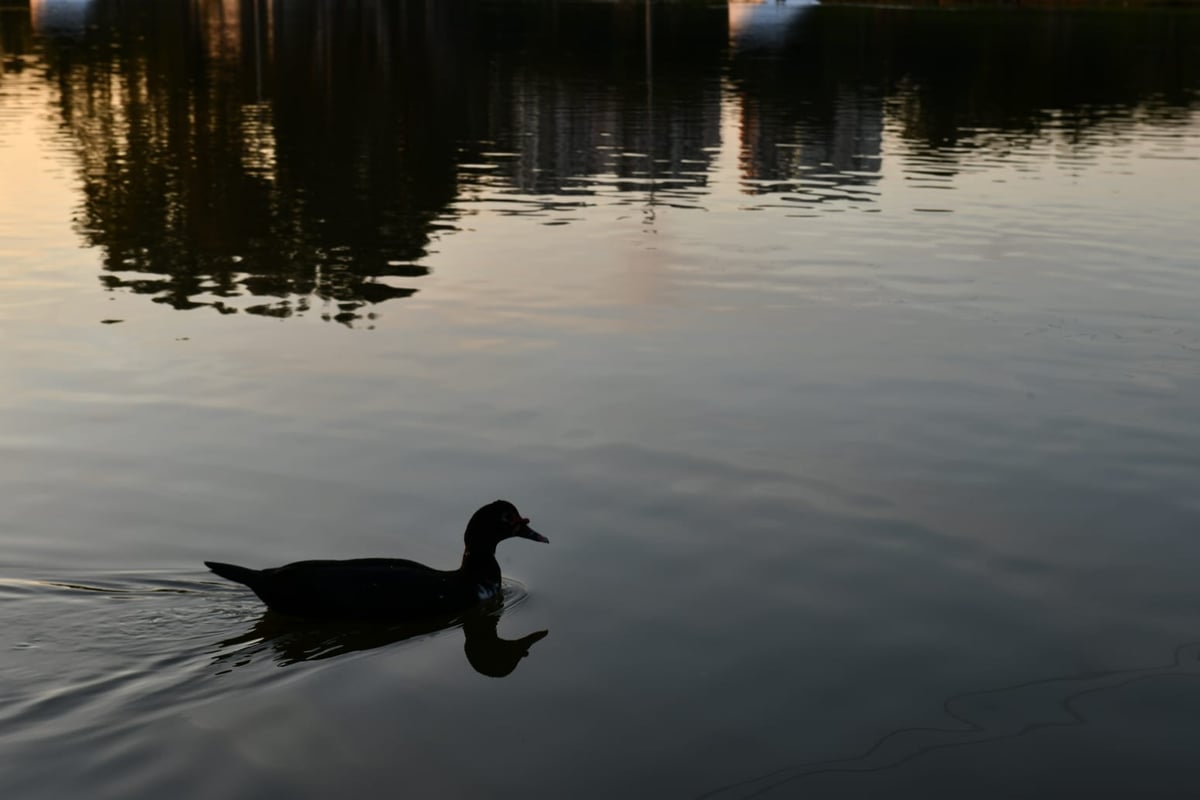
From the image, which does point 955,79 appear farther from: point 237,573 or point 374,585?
point 237,573

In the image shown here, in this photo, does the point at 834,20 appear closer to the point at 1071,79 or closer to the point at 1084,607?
the point at 1071,79

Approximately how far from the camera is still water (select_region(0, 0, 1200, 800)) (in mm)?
10672

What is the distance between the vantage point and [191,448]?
16.9m

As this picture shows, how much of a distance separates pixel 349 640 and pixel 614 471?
4.66 m

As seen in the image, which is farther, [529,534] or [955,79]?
[955,79]

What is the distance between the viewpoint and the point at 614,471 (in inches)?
646

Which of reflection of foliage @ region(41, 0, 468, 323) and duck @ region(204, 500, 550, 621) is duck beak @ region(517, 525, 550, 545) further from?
reflection of foliage @ region(41, 0, 468, 323)

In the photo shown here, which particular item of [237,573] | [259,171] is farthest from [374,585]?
[259,171]

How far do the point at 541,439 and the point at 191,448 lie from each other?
3.45 m

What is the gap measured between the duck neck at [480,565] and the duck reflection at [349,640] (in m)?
0.29

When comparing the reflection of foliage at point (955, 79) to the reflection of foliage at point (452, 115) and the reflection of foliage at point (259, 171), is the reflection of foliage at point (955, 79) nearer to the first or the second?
the reflection of foliage at point (452, 115)

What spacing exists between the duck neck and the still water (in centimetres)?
30

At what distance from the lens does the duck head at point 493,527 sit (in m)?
13.0

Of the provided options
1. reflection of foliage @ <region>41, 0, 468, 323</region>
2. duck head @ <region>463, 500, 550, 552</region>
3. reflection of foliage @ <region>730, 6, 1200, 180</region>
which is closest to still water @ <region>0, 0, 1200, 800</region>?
reflection of foliage @ <region>41, 0, 468, 323</region>
